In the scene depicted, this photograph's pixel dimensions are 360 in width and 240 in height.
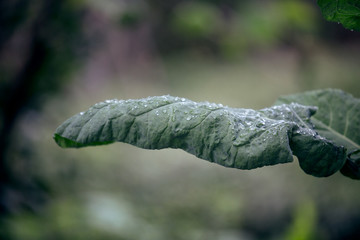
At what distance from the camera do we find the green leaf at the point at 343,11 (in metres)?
0.93

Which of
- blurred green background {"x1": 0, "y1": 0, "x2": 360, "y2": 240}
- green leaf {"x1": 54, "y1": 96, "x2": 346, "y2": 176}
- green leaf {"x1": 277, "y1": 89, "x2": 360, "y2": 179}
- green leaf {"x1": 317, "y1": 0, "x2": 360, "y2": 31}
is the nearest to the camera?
green leaf {"x1": 54, "y1": 96, "x2": 346, "y2": 176}

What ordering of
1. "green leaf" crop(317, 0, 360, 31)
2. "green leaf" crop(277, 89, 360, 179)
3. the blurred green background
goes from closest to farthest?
"green leaf" crop(317, 0, 360, 31), "green leaf" crop(277, 89, 360, 179), the blurred green background

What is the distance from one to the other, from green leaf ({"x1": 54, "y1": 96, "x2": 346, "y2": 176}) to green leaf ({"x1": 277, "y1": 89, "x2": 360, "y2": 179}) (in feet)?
1.07

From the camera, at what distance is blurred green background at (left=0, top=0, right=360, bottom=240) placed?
2.78 meters

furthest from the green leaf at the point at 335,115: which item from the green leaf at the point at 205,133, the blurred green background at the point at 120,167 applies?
the blurred green background at the point at 120,167

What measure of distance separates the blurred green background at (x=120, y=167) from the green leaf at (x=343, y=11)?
4.52ft

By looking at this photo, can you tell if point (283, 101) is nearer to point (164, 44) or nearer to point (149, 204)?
point (149, 204)

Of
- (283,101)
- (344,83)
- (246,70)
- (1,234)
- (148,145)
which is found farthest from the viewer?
(246,70)

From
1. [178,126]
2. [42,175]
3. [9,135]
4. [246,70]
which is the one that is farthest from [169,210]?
[246,70]

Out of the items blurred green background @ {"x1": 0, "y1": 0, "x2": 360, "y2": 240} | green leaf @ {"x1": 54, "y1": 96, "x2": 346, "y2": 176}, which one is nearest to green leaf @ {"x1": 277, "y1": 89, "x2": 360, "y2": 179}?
green leaf @ {"x1": 54, "y1": 96, "x2": 346, "y2": 176}

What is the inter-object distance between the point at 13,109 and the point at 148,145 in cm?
226

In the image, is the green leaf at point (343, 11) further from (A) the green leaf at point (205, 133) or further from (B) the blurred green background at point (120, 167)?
(B) the blurred green background at point (120, 167)

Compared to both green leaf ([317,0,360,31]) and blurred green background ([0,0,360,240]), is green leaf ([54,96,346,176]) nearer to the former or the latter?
green leaf ([317,0,360,31])

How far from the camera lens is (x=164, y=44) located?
877 cm
